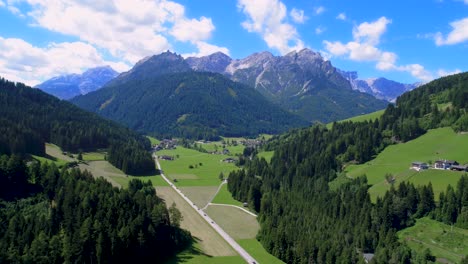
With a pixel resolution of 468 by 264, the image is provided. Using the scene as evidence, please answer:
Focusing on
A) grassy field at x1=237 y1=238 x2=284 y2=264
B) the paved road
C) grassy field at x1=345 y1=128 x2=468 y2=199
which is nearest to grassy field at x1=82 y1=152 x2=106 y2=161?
the paved road

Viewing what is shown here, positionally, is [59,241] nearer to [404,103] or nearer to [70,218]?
[70,218]

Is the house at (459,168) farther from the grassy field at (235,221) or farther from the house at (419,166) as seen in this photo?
the grassy field at (235,221)

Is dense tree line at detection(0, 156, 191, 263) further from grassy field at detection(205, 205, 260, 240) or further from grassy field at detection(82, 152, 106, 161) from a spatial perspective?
grassy field at detection(82, 152, 106, 161)

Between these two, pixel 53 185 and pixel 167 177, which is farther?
pixel 167 177

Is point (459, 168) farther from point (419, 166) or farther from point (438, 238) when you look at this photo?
point (438, 238)

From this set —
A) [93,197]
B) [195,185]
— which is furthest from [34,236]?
[195,185]

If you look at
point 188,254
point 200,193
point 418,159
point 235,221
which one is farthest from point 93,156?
point 418,159
